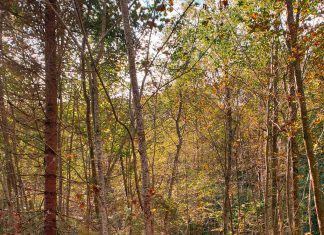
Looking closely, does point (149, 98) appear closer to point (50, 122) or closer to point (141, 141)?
point (141, 141)

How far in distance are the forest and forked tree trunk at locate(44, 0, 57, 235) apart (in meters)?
0.02

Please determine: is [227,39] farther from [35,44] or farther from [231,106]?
[35,44]

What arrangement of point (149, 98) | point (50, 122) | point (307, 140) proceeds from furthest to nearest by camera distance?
point (50, 122)
point (307, 140)
point (149, 98)

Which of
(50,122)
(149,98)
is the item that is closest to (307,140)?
(149,98)

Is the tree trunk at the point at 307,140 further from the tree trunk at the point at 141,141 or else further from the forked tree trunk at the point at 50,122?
the forked tree trunk at the point at 50,122

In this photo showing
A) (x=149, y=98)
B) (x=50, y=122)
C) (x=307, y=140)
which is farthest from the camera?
(x=50, y=122)

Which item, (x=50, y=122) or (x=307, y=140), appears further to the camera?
(x=50, y=122)

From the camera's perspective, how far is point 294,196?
19.5 ft

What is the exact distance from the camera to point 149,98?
2.70 meters

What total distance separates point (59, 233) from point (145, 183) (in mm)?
3002

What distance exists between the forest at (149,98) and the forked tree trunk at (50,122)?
0.05 ft

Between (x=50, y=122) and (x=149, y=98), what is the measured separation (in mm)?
2534

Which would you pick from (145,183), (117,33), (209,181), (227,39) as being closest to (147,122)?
(209,181)

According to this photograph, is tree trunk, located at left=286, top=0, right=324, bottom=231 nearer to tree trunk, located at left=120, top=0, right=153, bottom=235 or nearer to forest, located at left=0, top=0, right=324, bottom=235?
forest, located at left=0, top=0, right=324, bottom=235
